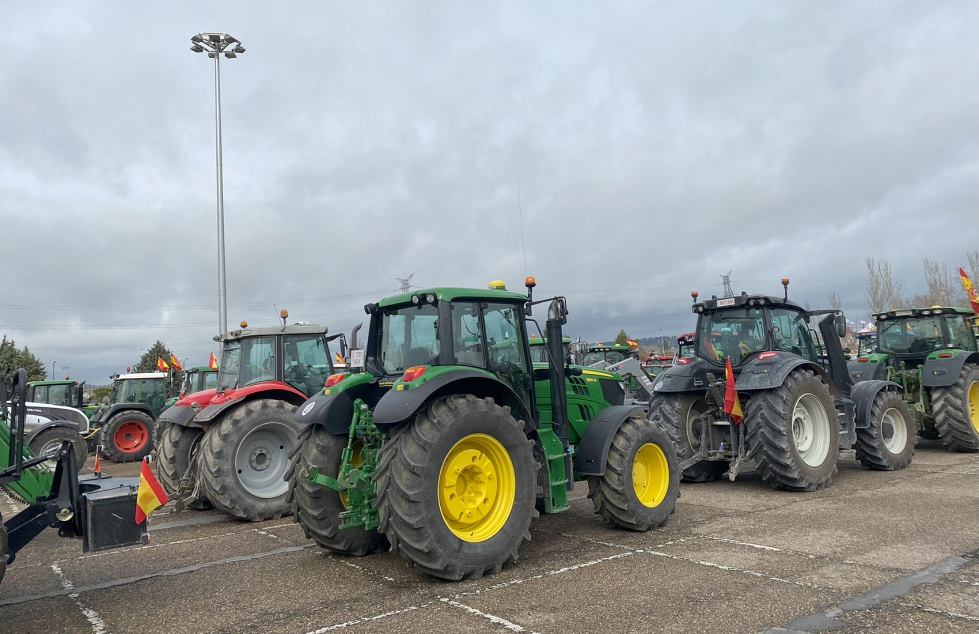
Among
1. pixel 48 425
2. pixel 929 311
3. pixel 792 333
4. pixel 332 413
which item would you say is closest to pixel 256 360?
pixel 332 413

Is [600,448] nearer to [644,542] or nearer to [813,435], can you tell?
[644,542]

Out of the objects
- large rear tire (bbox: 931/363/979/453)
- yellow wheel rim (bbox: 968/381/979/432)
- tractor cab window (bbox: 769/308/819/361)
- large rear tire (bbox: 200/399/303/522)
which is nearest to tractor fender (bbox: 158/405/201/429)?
large rear tire (bbox: 200/399/303/522)

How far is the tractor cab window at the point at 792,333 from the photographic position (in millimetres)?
8977

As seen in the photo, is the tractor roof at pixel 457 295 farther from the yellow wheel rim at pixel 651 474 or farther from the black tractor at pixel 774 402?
the black tractor at pixel 774 402

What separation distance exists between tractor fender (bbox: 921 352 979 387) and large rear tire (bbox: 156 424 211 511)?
34.7 feet

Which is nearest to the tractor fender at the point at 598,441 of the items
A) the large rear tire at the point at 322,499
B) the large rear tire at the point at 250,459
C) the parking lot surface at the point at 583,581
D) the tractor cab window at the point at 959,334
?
the parking lot surface at the point at 583,581

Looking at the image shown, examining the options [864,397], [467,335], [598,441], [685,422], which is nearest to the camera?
[467,335]

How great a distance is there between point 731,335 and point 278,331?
595cm

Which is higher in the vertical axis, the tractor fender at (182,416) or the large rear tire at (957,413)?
the tractor fender at (182,416)

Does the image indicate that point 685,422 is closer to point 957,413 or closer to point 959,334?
point 957,413

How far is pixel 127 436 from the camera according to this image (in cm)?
1575

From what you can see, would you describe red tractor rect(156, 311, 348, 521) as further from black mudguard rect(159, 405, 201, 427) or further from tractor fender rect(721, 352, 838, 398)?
tractor fender rect(721, 352, 838, 398)

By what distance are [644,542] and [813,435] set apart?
3796 millimetres

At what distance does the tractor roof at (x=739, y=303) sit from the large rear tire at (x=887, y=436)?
1779 millimetres
